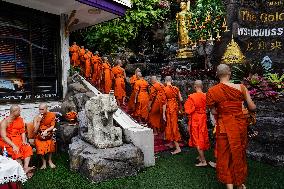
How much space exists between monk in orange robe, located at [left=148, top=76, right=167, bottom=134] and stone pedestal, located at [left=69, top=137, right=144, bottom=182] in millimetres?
2575

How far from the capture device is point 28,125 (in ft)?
25.4

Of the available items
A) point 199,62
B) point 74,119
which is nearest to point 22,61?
point 74,119

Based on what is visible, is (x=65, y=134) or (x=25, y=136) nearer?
(x=25, y=136)

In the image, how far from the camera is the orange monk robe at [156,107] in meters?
9.57

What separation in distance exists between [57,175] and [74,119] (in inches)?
83.4

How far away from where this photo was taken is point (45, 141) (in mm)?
7535

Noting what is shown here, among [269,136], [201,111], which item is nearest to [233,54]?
[269,136]

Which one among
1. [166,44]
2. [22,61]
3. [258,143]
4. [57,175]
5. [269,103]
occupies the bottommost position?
[57,175]

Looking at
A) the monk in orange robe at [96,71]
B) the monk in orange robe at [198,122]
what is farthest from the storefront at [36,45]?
the monk in orange robe at [198,122]

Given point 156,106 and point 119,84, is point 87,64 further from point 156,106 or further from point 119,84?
point 156,106

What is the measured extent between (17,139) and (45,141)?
941 millimetres

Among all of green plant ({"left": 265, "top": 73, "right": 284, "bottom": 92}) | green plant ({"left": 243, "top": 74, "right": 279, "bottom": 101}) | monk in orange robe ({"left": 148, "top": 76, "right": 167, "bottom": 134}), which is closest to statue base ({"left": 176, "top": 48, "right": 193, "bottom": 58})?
monk in orange robe ({"left": 148, "top": 76, "right": 167, "bottom": 134})

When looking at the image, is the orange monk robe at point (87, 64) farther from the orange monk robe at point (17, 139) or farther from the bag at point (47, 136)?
the orange monk robe at point (17, 139)

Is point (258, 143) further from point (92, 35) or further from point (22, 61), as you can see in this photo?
point (92, 35)
